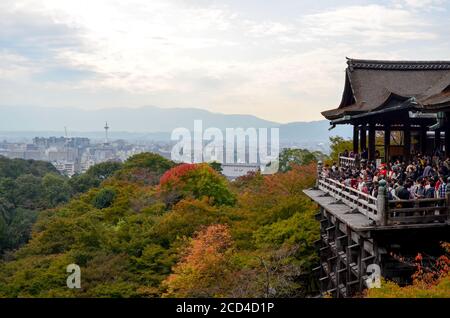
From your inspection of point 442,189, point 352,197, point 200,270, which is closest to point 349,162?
point 352,197

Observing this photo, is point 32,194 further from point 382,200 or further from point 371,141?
point 382,200

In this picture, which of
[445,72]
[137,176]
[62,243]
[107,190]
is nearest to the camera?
[445,72]

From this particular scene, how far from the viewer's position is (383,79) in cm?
2508

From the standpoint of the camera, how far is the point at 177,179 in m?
37.5

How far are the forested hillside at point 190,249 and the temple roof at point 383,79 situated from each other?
17.7 feet

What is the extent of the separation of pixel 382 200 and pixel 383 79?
1297cm

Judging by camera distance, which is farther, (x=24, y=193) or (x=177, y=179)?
(x=24, y=193)

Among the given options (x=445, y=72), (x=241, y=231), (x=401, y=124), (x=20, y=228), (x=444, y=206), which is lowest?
(x=20, y=228)

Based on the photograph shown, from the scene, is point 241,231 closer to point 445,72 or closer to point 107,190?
point 445,72

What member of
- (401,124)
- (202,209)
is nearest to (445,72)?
(401,124)

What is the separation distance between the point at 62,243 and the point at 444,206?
23.7 metres

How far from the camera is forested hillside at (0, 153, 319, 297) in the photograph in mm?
21062

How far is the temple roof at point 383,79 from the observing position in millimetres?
23500

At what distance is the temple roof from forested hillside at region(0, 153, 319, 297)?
5.40 m
